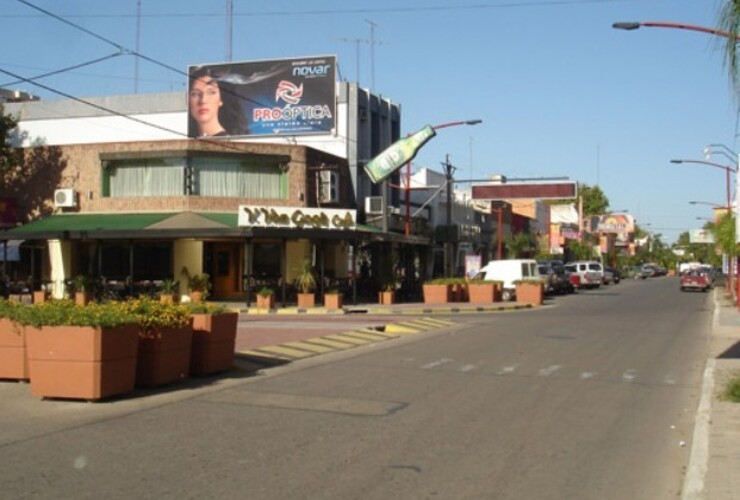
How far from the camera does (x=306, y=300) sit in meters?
33.6

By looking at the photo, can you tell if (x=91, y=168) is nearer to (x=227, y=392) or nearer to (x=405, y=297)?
(x=405, y=297)

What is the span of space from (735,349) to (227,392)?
39.4 feet

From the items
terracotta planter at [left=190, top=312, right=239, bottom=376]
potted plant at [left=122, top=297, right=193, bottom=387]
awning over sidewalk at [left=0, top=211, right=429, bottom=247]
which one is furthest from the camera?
awning over sidewalk at [left=0, top=211, right=429, bottom=247]

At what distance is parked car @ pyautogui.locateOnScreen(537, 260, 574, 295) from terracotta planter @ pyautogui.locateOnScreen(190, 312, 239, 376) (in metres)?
35.1

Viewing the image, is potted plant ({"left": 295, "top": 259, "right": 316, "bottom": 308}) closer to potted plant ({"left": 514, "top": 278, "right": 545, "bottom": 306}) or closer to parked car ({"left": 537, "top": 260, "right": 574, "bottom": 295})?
potted plant ({"left": 514, "top": 278, "right": 545, "bottom": 306})

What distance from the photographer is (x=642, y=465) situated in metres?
8.16

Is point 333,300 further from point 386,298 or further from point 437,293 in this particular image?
point 437,293

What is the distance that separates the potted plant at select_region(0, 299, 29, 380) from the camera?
12.3 metres

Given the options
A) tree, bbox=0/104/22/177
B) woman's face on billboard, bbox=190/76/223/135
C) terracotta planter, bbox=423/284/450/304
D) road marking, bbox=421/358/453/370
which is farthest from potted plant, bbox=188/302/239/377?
woman's face on billboard, bbox=190/76/223/135

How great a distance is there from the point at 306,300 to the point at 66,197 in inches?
468

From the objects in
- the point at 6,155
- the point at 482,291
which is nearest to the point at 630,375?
the point at 482,291

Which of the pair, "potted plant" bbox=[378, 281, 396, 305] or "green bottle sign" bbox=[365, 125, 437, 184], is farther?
"green bottle sign" bbox=[365, 125, 437, 184]

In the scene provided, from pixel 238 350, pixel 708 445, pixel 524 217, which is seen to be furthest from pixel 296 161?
pixel 524 217

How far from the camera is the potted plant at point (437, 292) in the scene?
1462 inches
